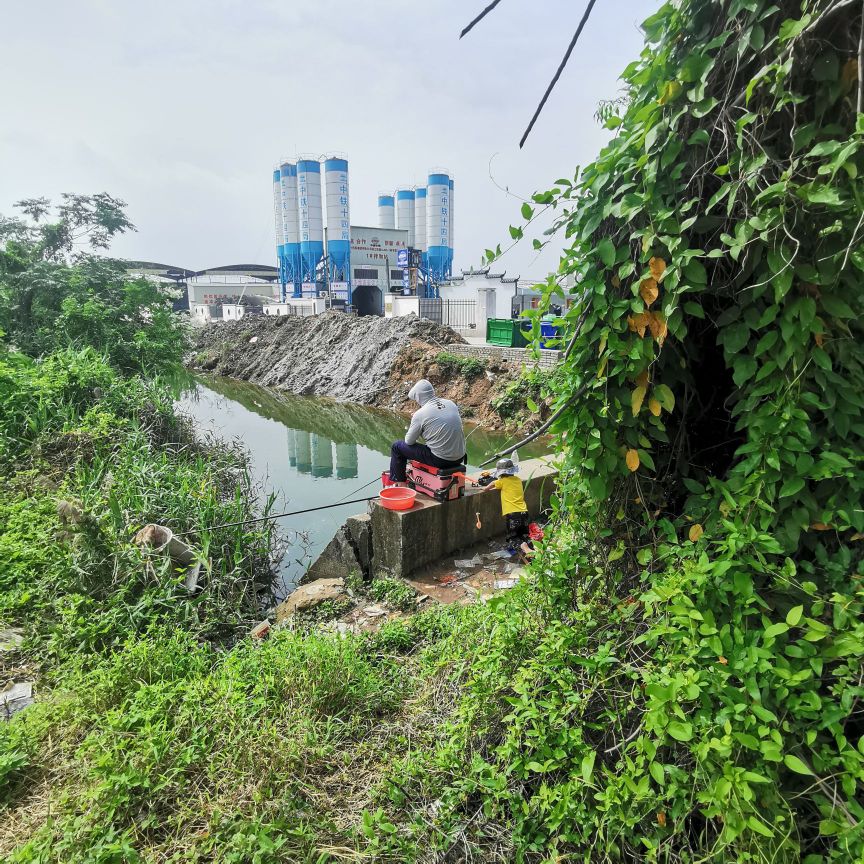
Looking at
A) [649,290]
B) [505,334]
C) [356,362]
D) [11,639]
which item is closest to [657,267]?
[649,290]

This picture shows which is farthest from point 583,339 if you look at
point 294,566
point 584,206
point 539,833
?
point 294,566

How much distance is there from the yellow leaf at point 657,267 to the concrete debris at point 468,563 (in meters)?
3.84

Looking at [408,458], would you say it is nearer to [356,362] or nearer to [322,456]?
[322,456]

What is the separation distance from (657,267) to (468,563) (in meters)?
3.91

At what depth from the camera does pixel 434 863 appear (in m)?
1.94

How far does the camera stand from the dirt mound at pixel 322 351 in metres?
20.0

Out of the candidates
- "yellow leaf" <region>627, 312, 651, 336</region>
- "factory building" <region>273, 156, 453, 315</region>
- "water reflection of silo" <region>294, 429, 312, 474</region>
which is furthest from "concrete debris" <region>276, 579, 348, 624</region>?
"factory building" <region>273, 156, 453, 315</region>

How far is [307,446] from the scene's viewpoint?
14.3 m

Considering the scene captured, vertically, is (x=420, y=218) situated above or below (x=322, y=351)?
above

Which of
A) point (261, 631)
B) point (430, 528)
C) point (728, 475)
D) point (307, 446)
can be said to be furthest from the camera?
point (307, 446)

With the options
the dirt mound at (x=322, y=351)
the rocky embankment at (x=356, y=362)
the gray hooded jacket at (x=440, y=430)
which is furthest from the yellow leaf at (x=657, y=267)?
the dirt mound at (x=322, y=351)

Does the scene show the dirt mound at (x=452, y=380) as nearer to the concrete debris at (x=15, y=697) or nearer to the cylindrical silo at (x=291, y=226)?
the concrete debris at (x=15, y=697)

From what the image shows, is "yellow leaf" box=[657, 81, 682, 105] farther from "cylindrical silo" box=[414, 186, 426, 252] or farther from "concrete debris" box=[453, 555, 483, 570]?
"cylindrical silo" box=[414, 186, 426, 252]

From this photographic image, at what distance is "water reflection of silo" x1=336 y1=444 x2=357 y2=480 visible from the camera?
1156cm
